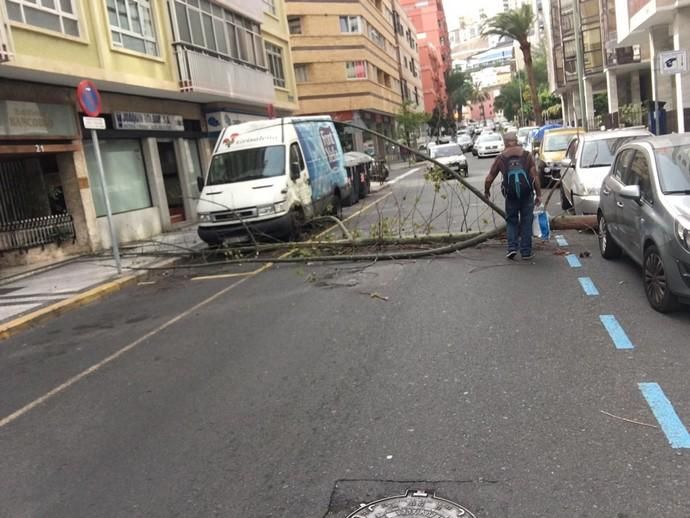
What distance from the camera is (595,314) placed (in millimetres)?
6438

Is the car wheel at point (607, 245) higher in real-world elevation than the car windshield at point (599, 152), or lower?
lower

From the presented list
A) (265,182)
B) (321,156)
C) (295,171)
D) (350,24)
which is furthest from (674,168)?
(350,24)

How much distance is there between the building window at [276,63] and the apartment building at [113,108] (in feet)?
11.1

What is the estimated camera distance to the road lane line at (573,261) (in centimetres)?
867

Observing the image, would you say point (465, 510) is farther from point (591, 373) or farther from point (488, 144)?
point (488, 144)

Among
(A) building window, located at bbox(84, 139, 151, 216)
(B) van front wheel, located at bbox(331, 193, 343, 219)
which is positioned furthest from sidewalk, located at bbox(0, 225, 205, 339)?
(B) van front wheel, located at bbox(331, 193, 343, 219)

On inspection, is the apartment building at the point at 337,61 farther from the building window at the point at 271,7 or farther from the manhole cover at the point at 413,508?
the manhole cover at the point at 413,508

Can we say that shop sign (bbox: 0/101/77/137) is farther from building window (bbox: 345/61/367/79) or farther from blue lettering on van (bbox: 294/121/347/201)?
building window (bbox: 345/61/367/79)

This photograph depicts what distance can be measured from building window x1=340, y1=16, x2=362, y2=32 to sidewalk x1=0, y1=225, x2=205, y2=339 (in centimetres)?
3874

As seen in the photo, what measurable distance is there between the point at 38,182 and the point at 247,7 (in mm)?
12239

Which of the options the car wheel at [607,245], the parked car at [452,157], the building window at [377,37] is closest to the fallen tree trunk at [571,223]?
the car wheel at [607,245]

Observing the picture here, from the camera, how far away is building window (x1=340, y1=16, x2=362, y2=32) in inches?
1986

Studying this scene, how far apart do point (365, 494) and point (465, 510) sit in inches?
21.7

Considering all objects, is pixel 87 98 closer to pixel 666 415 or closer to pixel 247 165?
pixel 247 165
